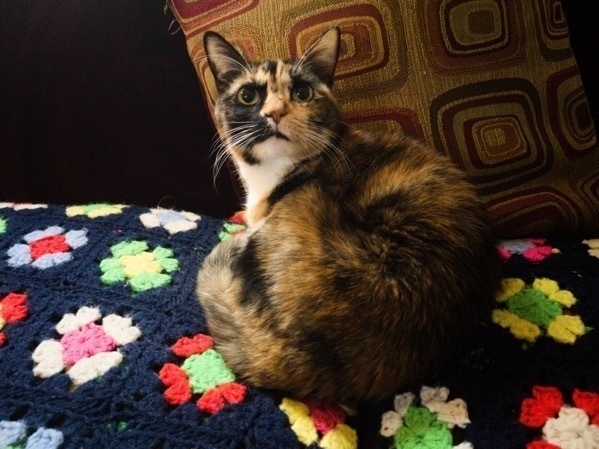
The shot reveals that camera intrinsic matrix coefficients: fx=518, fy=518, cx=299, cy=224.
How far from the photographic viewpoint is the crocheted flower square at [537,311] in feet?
2.43

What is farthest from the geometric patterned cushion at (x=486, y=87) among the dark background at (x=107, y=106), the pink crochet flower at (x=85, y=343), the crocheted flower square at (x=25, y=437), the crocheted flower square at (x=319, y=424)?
the crocheted flower square at (x=25, y=437)

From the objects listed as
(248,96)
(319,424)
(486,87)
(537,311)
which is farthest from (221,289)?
(486,87)

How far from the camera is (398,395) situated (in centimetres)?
68

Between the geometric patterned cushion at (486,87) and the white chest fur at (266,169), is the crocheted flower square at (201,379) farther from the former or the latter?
the geometric patterned cushion at (486,87)

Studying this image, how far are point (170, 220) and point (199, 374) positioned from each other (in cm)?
39

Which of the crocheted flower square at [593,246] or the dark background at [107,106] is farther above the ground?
the dark background at [107,106]

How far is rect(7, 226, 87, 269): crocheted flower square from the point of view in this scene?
0.85 m

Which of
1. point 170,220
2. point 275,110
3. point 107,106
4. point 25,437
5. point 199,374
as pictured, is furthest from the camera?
point 107,106

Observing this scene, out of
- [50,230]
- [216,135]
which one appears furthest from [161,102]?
[50,230]

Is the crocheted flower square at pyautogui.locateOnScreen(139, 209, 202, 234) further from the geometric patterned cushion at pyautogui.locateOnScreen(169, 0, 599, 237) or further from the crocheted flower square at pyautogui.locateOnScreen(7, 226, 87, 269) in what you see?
the geometric patterned cushion at pyautogui.locateOnScreen(169, 0, 599, 237)

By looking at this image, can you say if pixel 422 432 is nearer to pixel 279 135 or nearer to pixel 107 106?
pixel 279 135

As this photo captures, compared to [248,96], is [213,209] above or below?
below

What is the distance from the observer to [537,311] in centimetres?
78

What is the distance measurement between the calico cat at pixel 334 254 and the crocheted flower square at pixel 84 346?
129mm
